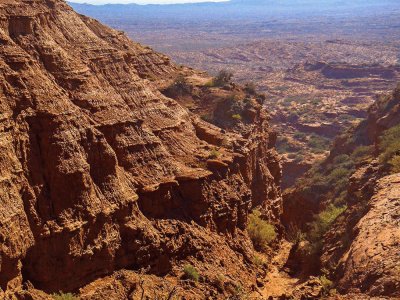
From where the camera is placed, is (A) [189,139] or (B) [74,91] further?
(A) [189,139]

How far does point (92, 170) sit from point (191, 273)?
609 cm

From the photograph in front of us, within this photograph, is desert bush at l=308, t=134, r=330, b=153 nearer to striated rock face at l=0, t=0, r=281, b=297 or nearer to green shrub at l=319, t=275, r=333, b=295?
striated rock face at l=0, t=0, r=281, b=297

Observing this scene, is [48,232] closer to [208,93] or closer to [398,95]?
[208,93]

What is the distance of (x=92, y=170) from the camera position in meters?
22.2

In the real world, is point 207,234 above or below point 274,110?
above

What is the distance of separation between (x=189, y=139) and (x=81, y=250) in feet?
38.3

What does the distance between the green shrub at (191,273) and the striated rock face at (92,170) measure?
674 millimetres

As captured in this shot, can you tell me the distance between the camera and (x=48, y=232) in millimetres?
19609

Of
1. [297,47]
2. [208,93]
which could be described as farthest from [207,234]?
[297,47]

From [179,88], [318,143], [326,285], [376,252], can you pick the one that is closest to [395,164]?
[326,285]

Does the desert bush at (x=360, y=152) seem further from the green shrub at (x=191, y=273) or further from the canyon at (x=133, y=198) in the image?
the green shrub at (x=191, y=273)

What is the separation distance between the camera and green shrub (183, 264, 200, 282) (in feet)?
76.2

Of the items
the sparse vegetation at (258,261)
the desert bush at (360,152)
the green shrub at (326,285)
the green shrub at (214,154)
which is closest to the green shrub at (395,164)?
the sparse vegetation at (258,261)

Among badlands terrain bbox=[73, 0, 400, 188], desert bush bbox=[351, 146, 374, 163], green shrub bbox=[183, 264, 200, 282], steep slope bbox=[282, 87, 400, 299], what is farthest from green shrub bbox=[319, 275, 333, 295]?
badlands terrain bbox=[73, 0, 400, 188]
